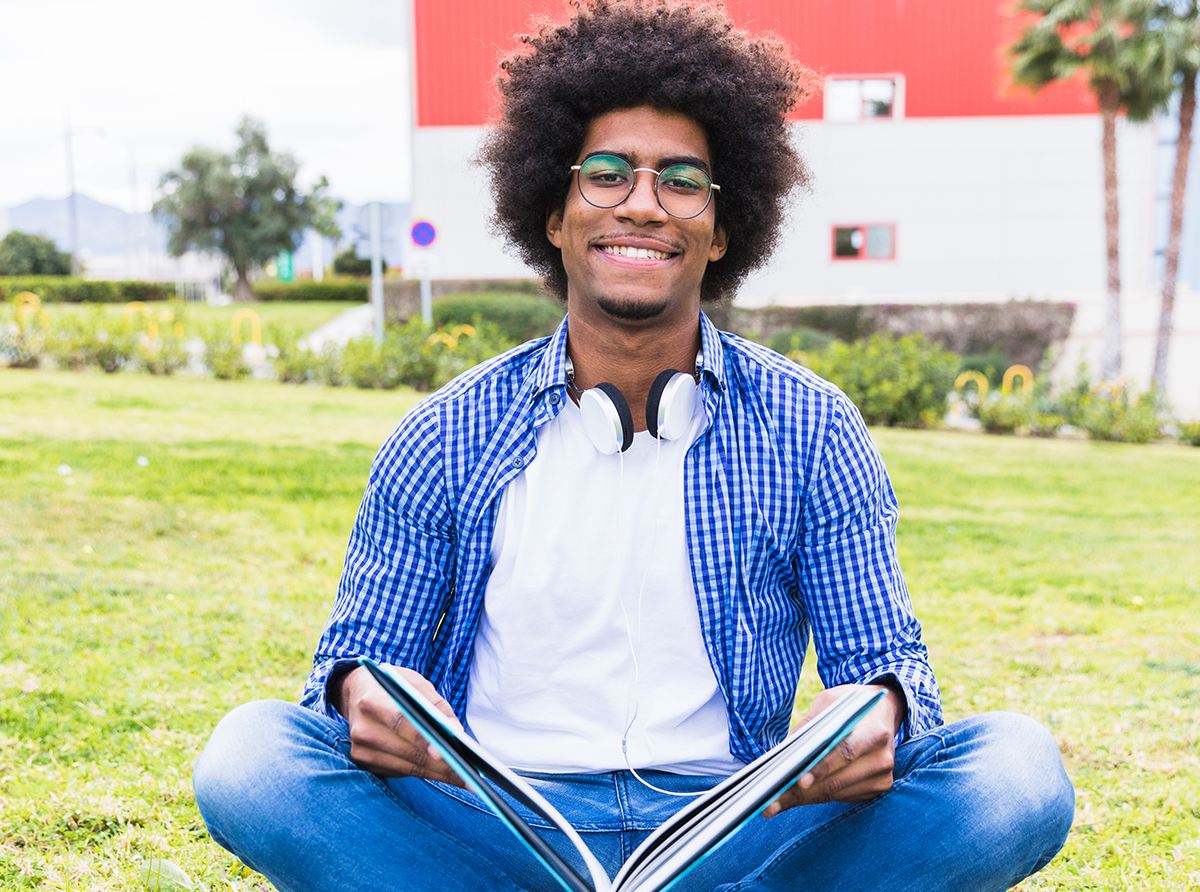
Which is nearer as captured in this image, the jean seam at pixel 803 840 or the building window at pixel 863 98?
the jean seam at pixel 803 840

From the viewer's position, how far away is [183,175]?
1813 inches

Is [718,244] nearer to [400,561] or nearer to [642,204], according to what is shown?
[642,204]

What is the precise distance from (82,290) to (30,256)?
1098 centimetres

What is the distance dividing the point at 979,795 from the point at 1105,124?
19.2 meters

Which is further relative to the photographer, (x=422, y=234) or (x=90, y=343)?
(x=422, y=234)

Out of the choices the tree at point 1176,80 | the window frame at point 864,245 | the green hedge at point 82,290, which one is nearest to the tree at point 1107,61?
the tree at point 1176,80

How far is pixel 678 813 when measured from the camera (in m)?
1.65

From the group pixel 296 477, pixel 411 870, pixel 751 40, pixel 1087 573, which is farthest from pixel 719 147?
pixel 296 477

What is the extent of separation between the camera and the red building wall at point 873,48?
2295 cm

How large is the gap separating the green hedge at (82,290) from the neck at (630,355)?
3314 centimetres

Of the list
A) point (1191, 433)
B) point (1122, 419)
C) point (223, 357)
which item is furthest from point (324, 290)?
point (1191, 433)

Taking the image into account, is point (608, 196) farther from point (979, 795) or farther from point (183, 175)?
point (183, 175)

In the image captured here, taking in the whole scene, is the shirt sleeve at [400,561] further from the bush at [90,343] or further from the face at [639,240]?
the bush at [90,343]

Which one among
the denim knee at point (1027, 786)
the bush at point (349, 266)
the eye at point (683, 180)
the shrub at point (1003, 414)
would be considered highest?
the bush at point (349, 266)
